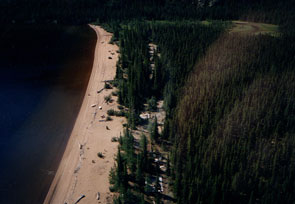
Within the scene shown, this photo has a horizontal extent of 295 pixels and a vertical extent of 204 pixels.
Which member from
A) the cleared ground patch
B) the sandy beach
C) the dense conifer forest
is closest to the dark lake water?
the sandy beach

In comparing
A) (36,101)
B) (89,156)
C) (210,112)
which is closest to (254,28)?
(210,112)

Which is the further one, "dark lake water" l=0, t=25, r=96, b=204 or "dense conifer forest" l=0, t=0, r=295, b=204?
"dark lake water" l=0, t=25, r=96, b=204

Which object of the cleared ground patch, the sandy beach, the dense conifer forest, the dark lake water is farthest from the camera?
the cleared ground patch

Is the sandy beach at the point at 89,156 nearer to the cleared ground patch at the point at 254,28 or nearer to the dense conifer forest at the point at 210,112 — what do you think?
the dense conifer forest at the point at 210,112

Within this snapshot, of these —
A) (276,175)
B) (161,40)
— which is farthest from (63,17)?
(276,175)

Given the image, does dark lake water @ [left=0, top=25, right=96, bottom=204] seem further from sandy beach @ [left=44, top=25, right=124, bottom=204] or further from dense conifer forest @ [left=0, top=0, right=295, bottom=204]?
dense conifer forest @ [left=0, top=0, right=295, bottom=204]

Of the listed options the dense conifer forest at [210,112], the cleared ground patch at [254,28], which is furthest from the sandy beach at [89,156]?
the cleared ground patch at [254,28]

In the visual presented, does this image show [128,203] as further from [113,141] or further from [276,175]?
[276,175]
